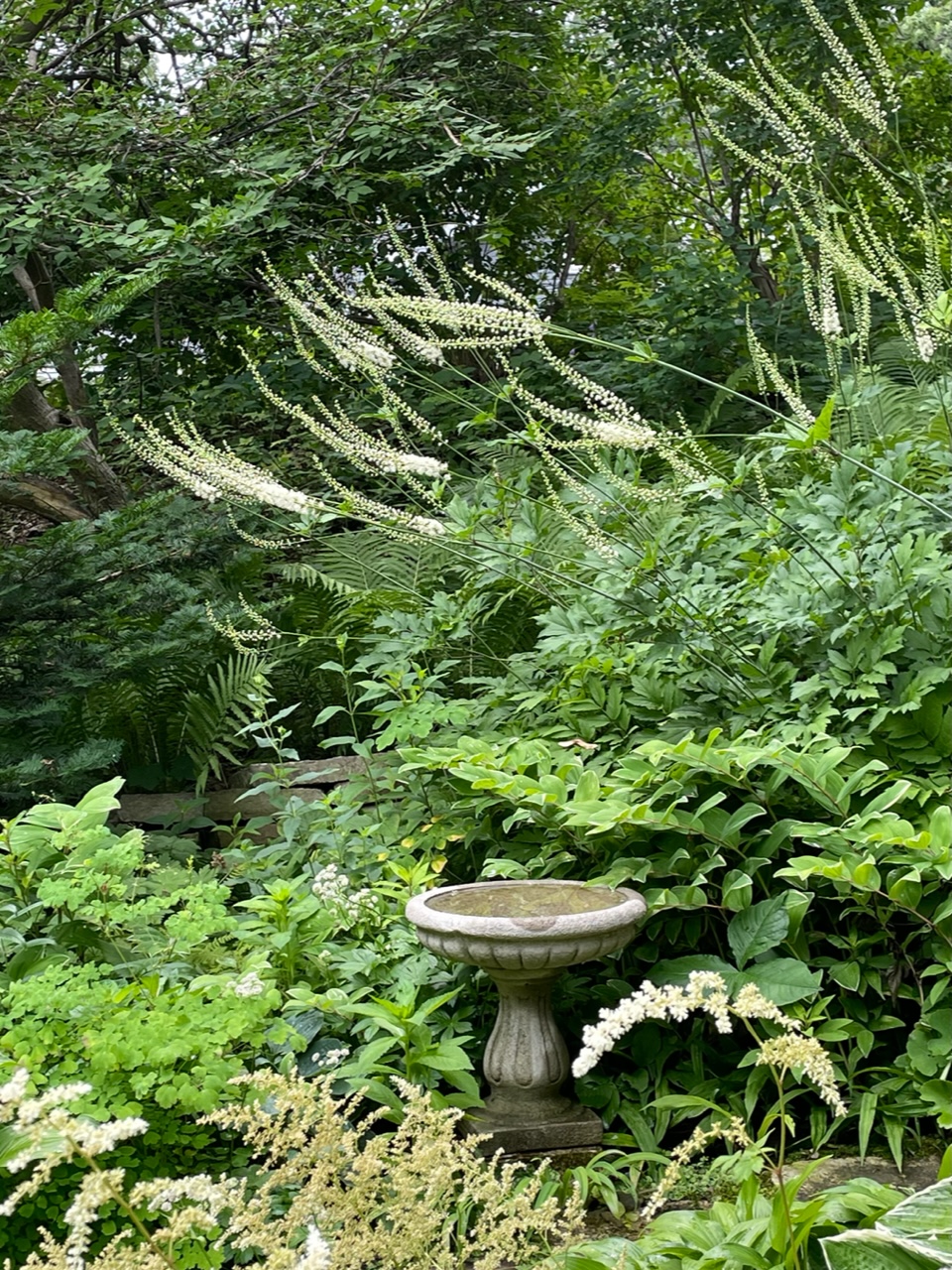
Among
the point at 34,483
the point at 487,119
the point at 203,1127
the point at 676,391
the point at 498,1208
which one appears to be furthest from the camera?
the point at 487,119

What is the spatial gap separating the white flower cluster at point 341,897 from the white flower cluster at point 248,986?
0.54 meters

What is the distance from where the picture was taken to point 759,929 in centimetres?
244

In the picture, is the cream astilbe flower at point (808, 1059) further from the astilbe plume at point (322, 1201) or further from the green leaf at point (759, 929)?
the green leaf at point (759, 929)

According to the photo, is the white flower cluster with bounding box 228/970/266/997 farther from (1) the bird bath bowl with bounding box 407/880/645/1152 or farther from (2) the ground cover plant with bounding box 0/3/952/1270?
(1) the bird bath bowl with bounding box 407/880/645/1152

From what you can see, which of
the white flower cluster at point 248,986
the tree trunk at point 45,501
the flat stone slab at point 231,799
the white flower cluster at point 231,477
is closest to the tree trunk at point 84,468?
the tree trunk at point 45,501

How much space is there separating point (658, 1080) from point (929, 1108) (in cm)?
54

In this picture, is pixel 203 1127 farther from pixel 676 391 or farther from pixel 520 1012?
pixel 676 391

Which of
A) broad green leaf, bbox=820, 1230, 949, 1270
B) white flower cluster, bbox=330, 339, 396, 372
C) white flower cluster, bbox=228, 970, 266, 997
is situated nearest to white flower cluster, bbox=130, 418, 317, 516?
white flower cluster, bbox=330, 339, 396, 372

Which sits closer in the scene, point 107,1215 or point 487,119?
point 107,1215

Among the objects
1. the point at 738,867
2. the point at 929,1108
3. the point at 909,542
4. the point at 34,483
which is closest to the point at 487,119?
the point at 34,483

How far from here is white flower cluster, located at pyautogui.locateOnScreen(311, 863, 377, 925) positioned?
9.29ft

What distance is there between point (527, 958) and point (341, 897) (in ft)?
2.14

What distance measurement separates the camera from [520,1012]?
2572 mm

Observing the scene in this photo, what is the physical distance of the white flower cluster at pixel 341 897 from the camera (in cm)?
283
